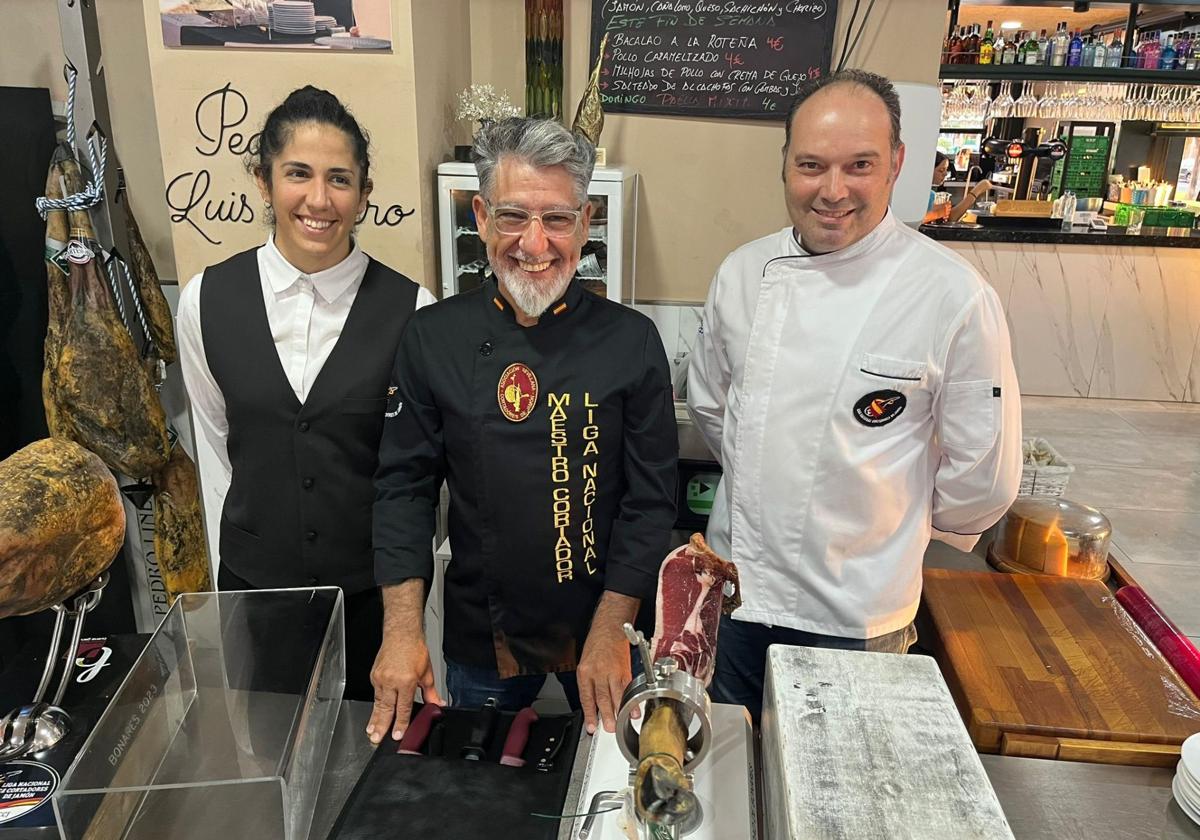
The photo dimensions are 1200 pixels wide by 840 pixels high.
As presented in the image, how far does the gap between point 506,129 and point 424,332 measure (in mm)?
391

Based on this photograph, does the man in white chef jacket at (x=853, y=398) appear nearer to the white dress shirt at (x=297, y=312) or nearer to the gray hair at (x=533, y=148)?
the gray hair at (x=533, y=148)

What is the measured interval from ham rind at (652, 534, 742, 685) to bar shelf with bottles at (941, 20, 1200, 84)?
5428mm

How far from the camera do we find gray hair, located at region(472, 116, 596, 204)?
1403 mm

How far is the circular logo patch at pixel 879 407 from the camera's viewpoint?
1662 mm

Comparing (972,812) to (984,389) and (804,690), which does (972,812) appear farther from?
(984,389)

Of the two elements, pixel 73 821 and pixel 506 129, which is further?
pixel 506 129

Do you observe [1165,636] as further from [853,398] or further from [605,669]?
[605,669]

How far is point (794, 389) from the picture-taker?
1.72m

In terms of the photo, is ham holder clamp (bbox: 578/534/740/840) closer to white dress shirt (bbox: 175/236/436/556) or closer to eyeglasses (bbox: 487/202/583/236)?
eyeglasses (bbox: 487/202/583/236)

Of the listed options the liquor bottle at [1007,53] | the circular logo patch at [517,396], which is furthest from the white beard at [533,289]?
the liquor bottle at [1007,53]

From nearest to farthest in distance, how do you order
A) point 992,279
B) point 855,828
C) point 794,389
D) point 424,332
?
point 855,828 < point 424,332 < point 794,389 < point 992,279

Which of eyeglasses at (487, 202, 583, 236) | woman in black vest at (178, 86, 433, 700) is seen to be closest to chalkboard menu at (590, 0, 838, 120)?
woman in black vest at (178, 86, 433, 700)

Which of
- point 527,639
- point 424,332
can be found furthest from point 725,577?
point 424,332

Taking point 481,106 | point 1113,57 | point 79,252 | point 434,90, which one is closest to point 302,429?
point 79,252
